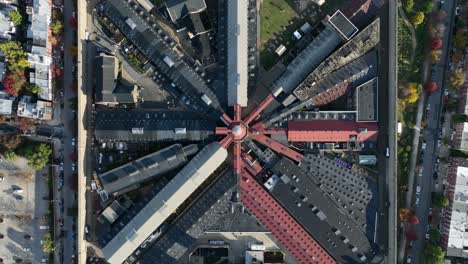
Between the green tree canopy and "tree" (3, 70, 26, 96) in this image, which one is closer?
"tree" (3, 70, 26, 96)

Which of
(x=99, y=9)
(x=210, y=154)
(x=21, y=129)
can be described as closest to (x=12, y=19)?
(x=99, y=9)

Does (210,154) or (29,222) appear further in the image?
(29,222)

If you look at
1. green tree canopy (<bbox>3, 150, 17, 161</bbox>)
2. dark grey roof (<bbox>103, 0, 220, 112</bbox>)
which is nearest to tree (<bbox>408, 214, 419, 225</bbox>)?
dark grey roof (<bbox>103, 0, 220, 112</bbox>)

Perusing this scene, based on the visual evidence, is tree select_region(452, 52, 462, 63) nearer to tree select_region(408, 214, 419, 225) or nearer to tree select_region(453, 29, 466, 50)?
tree select_region(453, 29, 466, 50)

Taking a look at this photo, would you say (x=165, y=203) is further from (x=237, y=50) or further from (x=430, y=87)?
(x=430, y=87)

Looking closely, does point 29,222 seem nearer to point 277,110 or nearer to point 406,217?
point 277,110

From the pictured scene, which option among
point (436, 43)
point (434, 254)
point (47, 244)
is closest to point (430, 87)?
point (436, 43)
